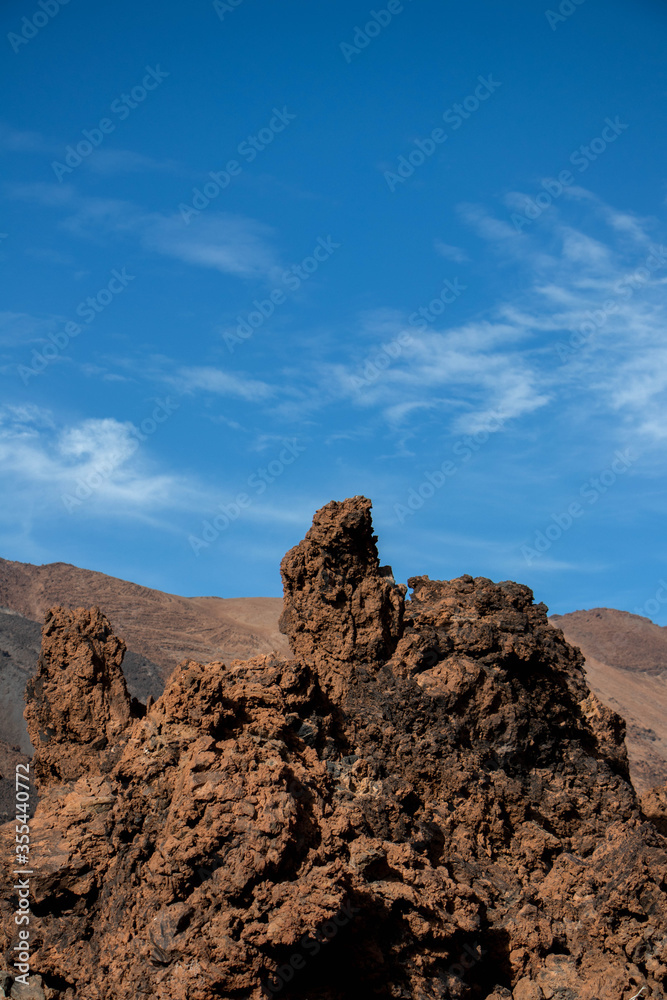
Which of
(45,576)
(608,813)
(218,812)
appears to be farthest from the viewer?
(45,576)

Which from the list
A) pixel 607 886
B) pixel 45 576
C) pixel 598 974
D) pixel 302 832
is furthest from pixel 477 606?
pixel 45 576

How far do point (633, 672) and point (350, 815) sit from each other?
73335 millimetres

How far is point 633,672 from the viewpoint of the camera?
77000mm

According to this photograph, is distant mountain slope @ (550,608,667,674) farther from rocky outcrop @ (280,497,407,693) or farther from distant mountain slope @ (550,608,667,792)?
rocky outcrop @ (280,497,407,693)

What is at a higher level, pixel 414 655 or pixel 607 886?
pixel 414 655

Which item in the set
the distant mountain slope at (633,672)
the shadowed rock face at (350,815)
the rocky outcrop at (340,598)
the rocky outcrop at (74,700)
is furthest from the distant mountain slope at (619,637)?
the rocky outcrop at (74,700)

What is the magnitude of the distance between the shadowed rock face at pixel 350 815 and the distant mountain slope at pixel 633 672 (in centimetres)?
3949

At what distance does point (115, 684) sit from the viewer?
10602 millimetres

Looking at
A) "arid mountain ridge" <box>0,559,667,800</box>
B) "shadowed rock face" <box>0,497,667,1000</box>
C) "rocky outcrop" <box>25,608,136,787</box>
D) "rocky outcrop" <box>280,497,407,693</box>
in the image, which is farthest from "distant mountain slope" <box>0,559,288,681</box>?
"rocky outcrop" <box>25,608,136,787</box>

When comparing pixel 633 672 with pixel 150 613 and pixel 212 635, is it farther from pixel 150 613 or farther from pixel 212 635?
pixel 150 613

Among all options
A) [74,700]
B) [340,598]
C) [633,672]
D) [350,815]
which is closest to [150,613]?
[633,672]

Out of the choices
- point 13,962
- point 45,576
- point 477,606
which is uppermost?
point 45,576

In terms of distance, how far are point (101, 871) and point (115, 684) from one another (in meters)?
2.41

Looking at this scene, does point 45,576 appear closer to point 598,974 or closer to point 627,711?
point 627,711
